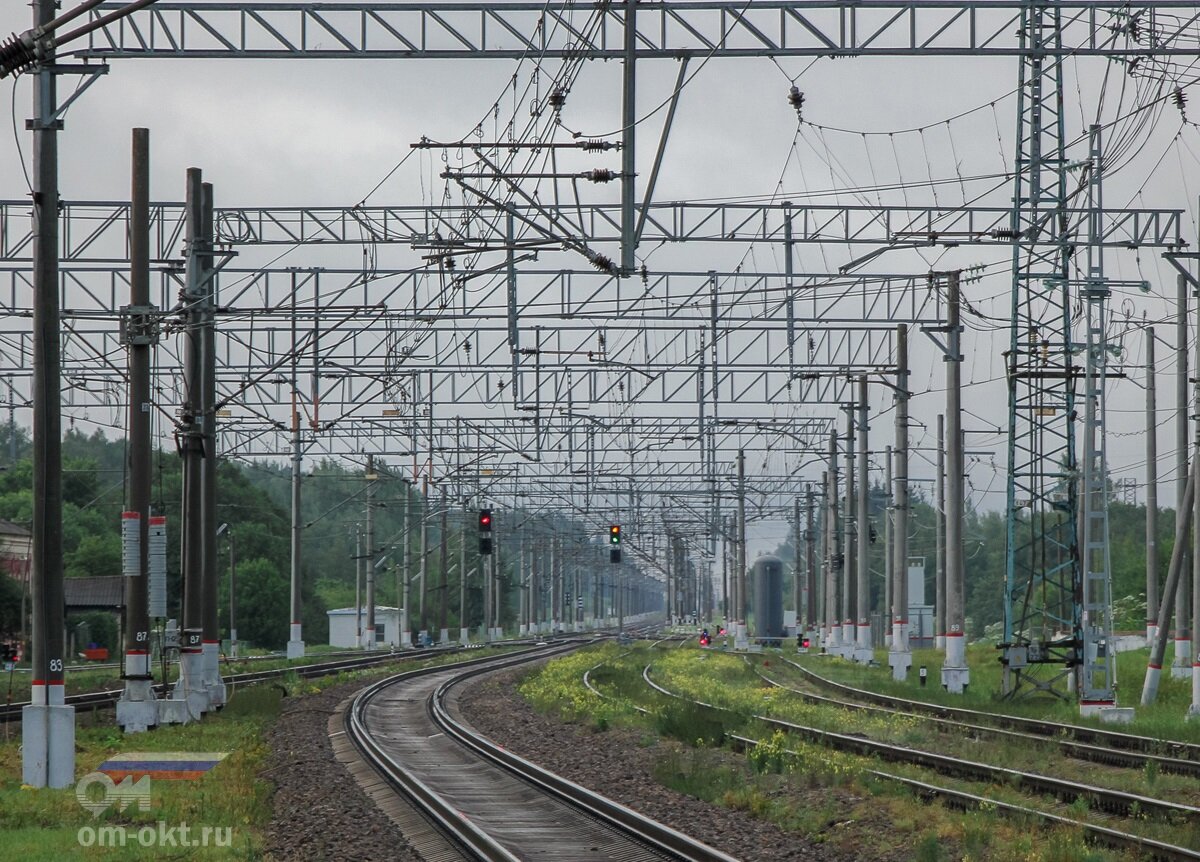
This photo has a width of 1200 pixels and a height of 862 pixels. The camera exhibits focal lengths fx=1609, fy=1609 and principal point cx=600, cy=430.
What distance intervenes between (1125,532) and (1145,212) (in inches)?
2889

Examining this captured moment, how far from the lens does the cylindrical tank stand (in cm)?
9006

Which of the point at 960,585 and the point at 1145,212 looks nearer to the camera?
the point at 1145,212

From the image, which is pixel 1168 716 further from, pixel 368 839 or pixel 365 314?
pixel 368 839

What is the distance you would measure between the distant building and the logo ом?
5017 cm

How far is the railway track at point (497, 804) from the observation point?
14.9 meters

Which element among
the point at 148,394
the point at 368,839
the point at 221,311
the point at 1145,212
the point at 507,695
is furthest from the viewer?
the point at 507,695

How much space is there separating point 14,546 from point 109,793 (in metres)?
56.5

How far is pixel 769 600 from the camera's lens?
300ft

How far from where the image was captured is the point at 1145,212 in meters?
33.5

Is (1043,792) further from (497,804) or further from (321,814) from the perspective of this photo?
(321,814)

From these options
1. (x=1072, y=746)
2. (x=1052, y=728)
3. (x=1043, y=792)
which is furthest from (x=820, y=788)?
(x=1052, y=728)

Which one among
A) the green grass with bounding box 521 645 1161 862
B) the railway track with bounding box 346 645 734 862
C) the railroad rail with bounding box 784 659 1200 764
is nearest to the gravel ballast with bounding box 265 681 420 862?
the railway track with bounding box 346 645 734 862

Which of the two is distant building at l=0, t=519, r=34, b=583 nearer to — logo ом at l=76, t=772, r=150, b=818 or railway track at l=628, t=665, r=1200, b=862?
logo ом at l=76, t=772, r=150, b=818

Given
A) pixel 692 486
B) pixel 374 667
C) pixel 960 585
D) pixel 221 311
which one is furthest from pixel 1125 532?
pixel 221 311
